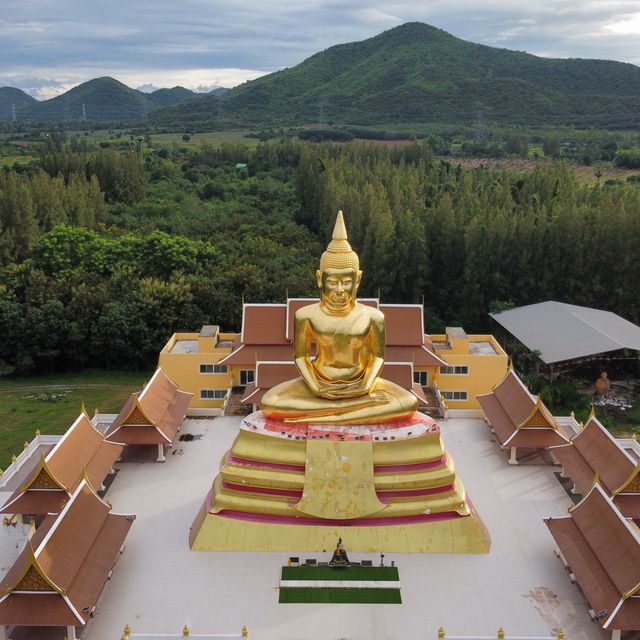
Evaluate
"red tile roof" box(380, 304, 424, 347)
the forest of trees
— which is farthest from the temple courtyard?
the forest of trees

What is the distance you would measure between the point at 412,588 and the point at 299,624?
2.57m

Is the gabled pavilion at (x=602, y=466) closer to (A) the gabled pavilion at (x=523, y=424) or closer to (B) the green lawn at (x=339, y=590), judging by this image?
(A) the gabled pavilion at (x=523, y=424)

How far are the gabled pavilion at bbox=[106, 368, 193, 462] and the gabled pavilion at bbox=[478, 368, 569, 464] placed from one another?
31.0ft

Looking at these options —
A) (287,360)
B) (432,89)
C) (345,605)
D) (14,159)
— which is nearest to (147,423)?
(287,360)

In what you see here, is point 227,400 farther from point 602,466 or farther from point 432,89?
point 432,89

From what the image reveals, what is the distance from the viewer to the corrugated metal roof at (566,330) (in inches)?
1017

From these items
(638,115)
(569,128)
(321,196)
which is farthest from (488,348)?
(638,115)

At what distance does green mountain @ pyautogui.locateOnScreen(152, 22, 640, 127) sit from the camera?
12381 cm

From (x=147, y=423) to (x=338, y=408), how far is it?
6535mm

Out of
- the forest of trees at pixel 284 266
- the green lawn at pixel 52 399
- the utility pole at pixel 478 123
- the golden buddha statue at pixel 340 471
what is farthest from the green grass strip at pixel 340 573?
the utility pole at pixel 478 123

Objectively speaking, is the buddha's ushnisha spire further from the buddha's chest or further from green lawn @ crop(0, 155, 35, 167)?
green lawn @ crop(0, 155, 35, 167)

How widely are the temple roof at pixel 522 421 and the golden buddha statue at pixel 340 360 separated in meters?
4.77

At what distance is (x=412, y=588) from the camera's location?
15000 mm

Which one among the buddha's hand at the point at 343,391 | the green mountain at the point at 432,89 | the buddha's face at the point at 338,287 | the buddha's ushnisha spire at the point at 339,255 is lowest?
the buddha's hand at the point at 343,391
